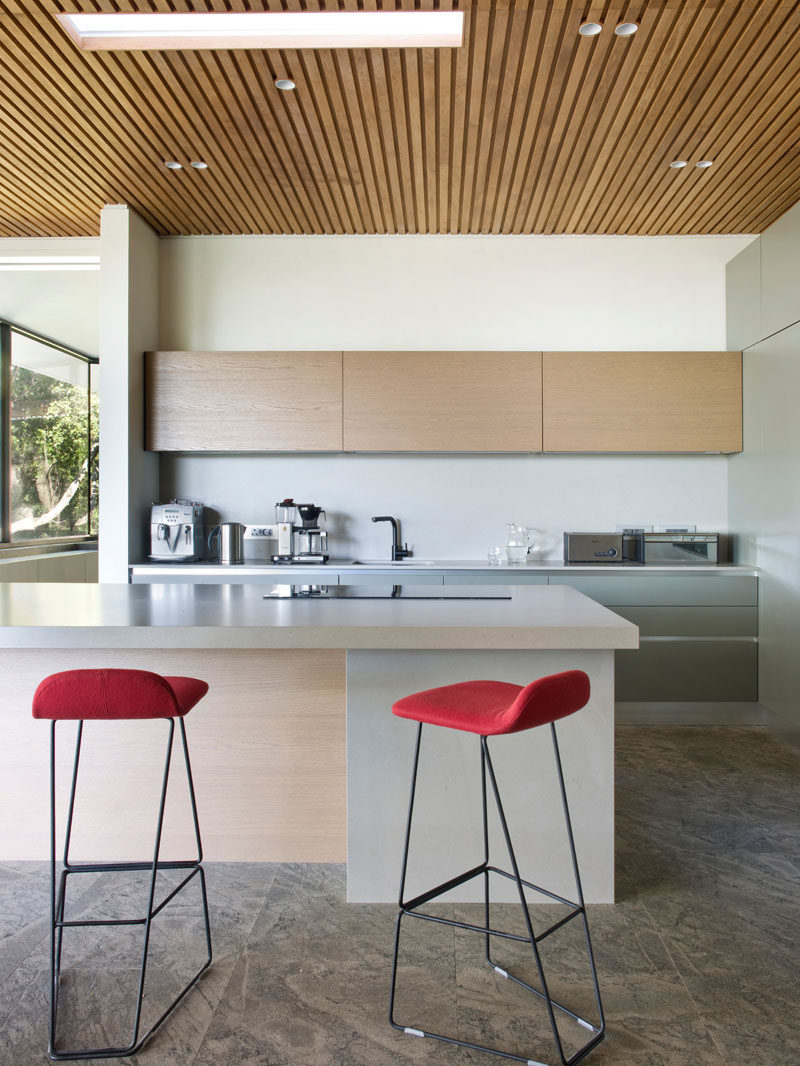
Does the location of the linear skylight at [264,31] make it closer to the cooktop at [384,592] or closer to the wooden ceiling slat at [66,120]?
the wooden ceiling slat at [66,120]

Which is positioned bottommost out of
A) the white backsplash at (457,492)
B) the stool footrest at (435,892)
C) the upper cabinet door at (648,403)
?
the stool footrest at (435,892)

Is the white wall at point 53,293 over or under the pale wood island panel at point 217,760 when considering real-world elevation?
over

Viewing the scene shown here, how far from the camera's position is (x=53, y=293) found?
18.0ft

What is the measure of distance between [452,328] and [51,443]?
137 inches

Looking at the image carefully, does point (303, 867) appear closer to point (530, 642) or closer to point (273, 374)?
point (530, 642)

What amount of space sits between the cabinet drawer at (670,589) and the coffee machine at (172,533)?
218 cm

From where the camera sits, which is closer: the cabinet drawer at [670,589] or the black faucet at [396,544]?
the cabinet drawer at [670,589]

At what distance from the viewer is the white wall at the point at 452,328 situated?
4.88m

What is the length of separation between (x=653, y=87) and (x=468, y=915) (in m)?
3.15

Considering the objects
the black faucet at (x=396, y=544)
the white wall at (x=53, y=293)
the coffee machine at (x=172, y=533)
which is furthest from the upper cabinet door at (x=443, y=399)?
the white wall at (x=53, y=293)

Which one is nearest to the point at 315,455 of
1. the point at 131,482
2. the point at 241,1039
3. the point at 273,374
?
the point at 273,374

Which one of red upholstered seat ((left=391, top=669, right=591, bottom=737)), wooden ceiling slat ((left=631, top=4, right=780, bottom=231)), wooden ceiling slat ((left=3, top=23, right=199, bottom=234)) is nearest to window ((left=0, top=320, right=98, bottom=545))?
wooden ceiling slat ((left=3, top=23, right=199, bottom=234))

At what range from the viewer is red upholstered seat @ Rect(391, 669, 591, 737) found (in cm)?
160

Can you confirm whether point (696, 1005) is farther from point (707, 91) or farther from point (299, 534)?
point (299, 534)
